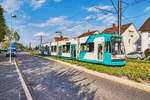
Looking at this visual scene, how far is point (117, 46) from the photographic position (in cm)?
1105

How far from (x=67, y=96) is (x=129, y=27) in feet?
125

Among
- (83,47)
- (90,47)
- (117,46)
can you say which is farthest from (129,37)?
(117,46)

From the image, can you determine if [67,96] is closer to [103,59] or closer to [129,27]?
[103,59]

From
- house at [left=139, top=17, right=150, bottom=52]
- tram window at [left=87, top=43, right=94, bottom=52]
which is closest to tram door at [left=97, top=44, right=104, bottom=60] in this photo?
tram window at [left=87, top=43, right=94, bottom=52]

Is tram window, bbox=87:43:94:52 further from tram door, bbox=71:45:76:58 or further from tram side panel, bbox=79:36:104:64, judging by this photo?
tram door, bbox=71:45:76:58

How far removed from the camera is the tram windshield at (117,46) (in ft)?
35.3

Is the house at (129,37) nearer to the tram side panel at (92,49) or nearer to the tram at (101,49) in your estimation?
the tram at (101,49)

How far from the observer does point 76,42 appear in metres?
16.7

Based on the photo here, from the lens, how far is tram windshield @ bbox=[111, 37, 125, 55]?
35.3ft

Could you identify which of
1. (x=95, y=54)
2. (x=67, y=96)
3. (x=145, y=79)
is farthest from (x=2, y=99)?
(x=95, y=54)

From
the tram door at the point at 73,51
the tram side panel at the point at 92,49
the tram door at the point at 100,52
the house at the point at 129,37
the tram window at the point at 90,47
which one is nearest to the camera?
the tram door at the point at 100,52

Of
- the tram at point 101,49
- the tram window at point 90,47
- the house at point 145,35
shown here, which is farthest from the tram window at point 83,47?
the house at point 145,35

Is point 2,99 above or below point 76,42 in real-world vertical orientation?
below

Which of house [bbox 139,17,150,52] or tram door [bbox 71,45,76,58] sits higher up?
house [bbox 139,17,150,52]
